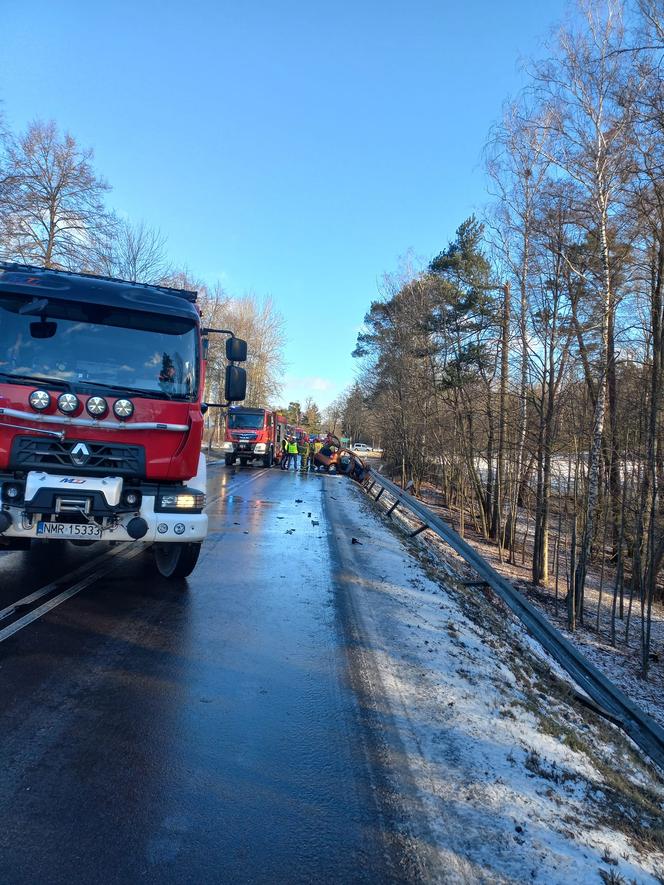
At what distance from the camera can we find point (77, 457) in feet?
17.1

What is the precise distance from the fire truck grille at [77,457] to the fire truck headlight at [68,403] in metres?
0.28

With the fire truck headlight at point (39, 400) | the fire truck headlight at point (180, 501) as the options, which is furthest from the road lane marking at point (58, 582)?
the fire truck headlight at point (39, 400)

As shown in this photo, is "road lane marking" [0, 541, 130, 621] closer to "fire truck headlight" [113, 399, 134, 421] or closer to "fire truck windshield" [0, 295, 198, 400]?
"fire truck headlight" [113, 399, 134, 421]

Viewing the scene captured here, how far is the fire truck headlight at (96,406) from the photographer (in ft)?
17.2

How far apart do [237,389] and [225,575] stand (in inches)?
94.0

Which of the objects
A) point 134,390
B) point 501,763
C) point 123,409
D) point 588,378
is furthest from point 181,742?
point 588,378

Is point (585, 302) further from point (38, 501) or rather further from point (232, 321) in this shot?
point (232, 321)

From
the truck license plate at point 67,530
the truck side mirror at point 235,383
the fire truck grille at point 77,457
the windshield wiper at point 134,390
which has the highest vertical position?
the truck side mirror at point 235,383

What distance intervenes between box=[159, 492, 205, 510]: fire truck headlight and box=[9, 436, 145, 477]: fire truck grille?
1.05ft

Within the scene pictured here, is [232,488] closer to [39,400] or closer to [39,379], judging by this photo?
[39,379]

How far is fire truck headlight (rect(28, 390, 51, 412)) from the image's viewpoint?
5098mm

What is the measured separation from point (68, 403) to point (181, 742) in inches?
126

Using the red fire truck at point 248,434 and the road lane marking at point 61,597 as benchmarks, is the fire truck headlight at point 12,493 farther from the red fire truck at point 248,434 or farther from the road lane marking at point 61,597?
the red fire truck at point 248,434

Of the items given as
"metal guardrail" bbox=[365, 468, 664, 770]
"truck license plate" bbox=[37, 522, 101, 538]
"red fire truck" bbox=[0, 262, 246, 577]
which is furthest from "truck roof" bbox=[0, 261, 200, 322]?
"metal guardrail" bbox=[365, 468, 664, 770]
